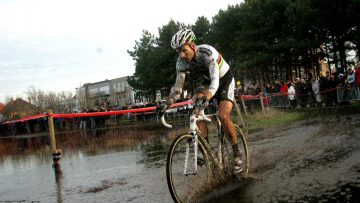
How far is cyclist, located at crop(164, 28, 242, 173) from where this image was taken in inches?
222

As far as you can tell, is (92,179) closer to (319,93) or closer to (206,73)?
(206,73)

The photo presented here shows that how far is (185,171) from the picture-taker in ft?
16.7

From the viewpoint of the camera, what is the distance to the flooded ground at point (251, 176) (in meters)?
5.07

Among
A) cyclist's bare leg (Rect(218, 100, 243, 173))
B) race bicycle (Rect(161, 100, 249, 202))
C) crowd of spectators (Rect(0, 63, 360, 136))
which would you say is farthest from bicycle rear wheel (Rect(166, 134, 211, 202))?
crowd of spectators (Rect(0, 63, 360, 136))

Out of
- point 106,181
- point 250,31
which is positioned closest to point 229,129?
point 106,181

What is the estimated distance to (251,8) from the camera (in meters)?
45.8

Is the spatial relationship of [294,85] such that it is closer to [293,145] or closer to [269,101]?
[269,101]

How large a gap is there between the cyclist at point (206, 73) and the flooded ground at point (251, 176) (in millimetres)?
811

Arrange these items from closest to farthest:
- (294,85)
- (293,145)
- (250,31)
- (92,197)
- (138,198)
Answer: (138,198) < (92,197) < (293,145) < (294,85) < (250,31)

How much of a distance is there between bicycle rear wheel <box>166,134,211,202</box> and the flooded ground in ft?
0.76

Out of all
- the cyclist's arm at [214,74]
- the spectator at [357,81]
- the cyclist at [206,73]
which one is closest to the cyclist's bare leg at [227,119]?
the cyclist at [206,73]

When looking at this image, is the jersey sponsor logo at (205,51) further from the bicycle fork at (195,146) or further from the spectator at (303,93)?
the spectator at (303,93)

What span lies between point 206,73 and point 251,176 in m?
1.63

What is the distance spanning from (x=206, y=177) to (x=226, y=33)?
48.3 metres
